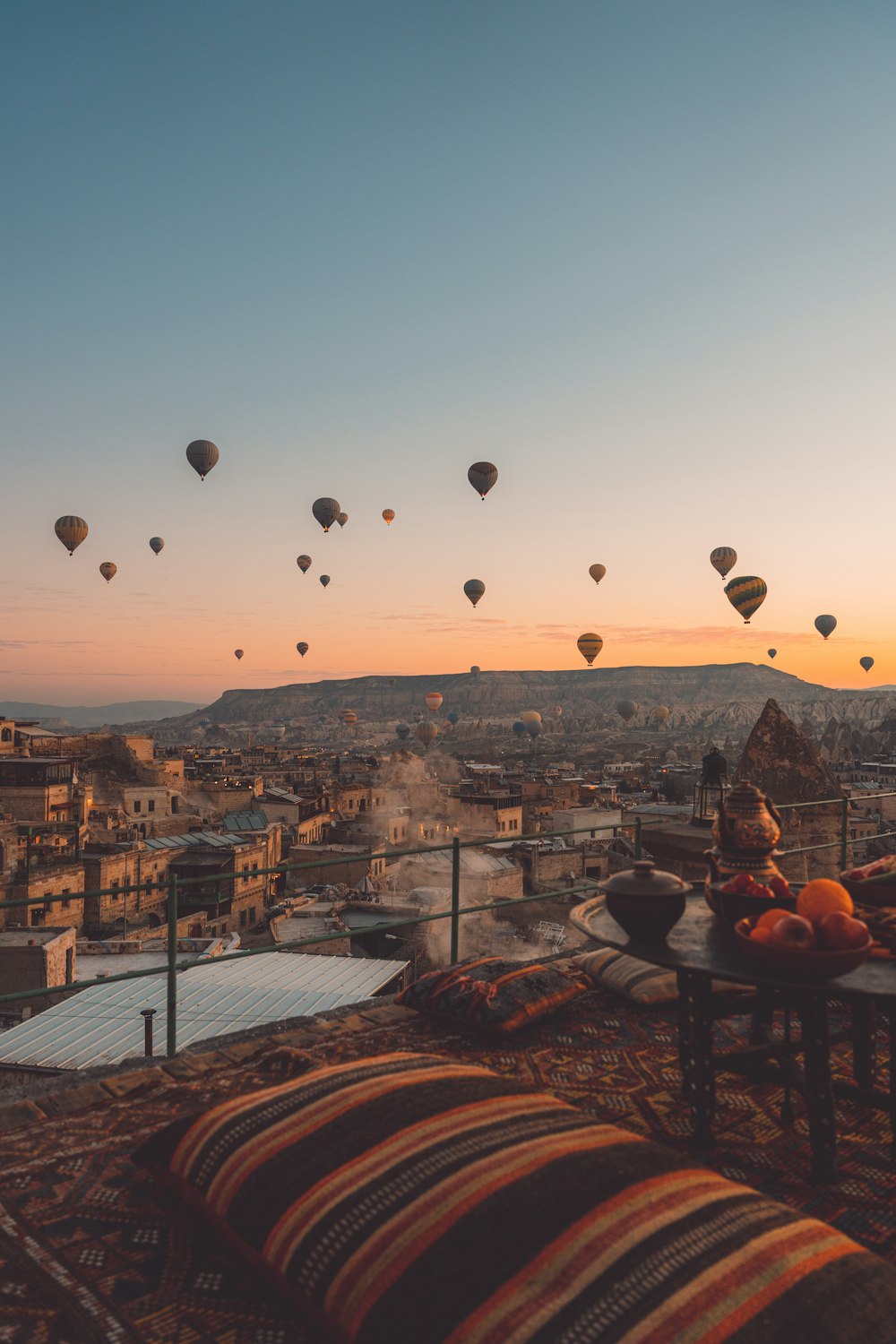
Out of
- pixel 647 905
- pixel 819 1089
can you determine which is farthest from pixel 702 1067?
pixel 647 905

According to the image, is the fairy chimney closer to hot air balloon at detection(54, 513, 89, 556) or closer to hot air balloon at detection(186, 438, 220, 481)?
hot air balloon at detection(186, 438, 220, 481)

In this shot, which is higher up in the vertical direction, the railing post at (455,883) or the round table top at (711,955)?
the round table top at (711,955)

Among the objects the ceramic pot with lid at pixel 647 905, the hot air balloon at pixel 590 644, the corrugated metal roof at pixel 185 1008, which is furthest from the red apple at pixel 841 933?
the hot air balloon at pixel 590 644

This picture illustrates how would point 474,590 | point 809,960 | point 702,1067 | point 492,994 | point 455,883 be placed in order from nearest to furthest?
point 809,960 → point 702,1067 → point 492,994 → point 455,883 → point 474,590

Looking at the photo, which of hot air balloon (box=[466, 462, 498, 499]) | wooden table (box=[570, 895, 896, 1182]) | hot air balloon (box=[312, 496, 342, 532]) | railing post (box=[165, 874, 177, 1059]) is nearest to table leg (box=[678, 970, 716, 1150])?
wooden table (box=[570, 895, 896, 1182])

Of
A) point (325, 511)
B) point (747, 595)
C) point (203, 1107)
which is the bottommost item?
point (203, 1107)

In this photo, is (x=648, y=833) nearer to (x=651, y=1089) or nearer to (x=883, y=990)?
(x=651, y=1089)

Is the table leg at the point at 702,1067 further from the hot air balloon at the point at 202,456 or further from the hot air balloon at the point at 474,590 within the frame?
the hot air balloon at the point at 474,590

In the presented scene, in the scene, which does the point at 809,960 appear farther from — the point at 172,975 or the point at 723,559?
the point at 723,559
